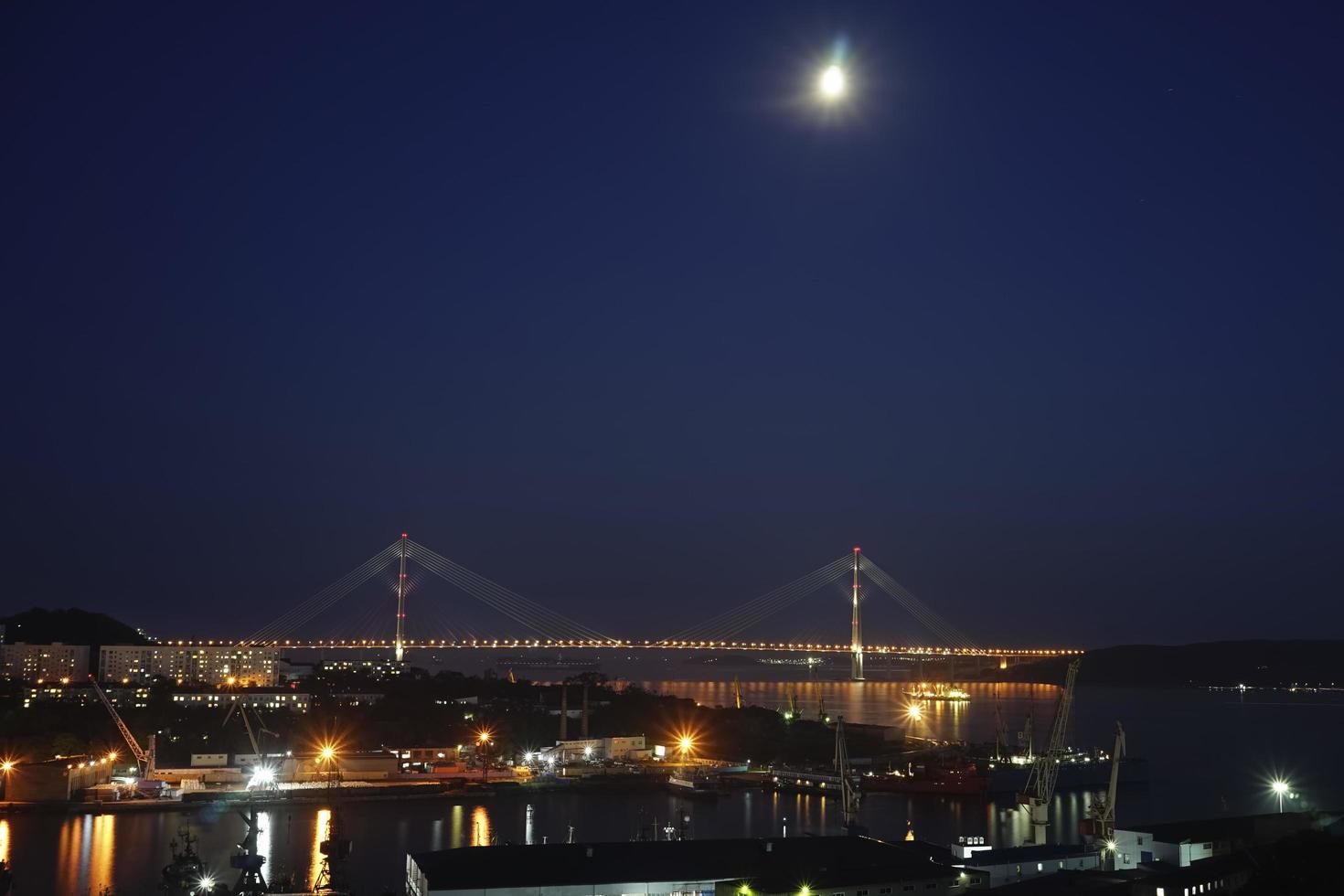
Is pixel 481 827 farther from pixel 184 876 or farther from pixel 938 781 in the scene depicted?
pixel 938 781

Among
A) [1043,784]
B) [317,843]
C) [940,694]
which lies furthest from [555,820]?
[940,694]

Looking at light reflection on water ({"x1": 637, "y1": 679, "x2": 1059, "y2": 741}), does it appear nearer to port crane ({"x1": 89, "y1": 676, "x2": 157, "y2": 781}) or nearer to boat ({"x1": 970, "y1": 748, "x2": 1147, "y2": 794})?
boat ({"x1": 970, "y1": 748, "x2": 1147, "y2": 794})

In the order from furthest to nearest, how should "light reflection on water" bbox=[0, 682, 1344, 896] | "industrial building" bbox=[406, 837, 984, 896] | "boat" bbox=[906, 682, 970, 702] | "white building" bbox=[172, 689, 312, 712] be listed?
"boat" bbox=[906, 682, 970, 702] → "white building" bbox=[172, 689, 312, 712] → "light reflection on water" bbox=[0, 682, 1344, 896] → "industrial building" bbox=[406, 837, 984, 896]

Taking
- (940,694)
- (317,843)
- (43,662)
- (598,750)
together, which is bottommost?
(317,843)

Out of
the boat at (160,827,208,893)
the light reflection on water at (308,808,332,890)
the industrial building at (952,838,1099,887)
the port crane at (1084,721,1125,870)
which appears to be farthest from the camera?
the light reflection on water at (308,808,332,890)

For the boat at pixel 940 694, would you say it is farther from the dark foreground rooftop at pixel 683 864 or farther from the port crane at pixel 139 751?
the dark foreground rooftop at pixel 683 864

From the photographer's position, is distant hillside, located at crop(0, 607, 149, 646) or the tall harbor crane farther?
distant hillside, located at crop(0, 607, 149, 646)

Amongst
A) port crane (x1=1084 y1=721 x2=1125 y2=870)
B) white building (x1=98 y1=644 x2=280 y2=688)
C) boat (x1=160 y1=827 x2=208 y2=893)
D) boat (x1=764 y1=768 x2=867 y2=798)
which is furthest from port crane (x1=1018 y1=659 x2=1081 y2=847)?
white building (x1=98 y1=644 x2=280 y2=688)

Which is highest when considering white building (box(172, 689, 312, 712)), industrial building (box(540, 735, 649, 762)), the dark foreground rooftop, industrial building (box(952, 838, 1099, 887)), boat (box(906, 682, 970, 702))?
boat (box(906, 682, 970, 702))

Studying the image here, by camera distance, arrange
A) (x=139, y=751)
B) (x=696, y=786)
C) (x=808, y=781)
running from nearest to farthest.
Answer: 1. (x=696, y=786)
2. (x=808, y=781)
3. (x=139, y=751)
